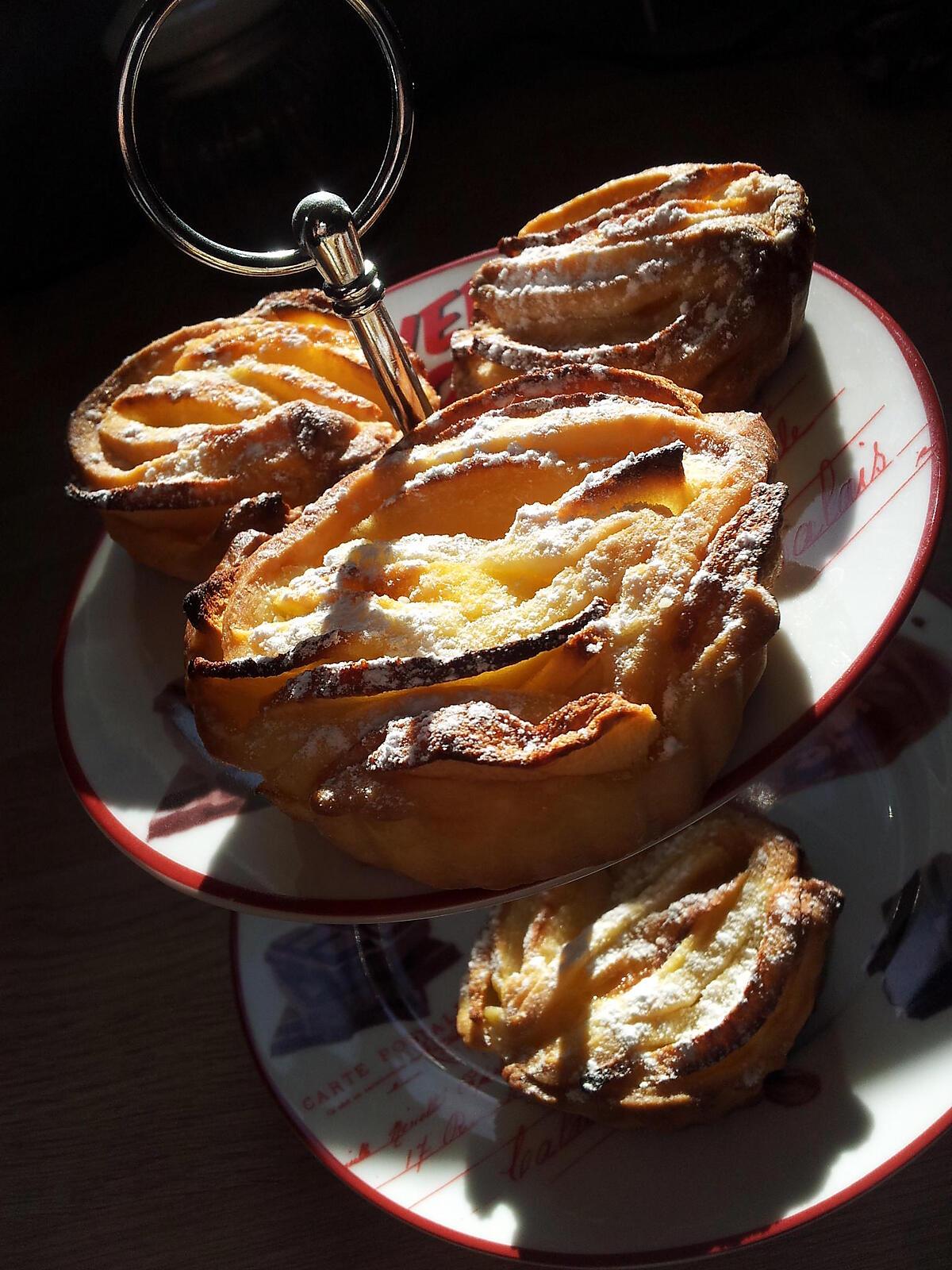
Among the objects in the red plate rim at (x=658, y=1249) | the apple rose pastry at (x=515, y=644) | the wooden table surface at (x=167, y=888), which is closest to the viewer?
the apple rose pastry at (x=515, y=644)

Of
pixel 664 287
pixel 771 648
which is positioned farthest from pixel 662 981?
pixel 664 287

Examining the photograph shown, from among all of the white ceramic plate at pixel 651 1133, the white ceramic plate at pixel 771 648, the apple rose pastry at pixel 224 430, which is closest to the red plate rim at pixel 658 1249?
the white ceramic plate at pixel 651 1133

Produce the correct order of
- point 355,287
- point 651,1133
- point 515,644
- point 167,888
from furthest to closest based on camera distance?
point 167,888 → point 651,1133 → point 355,287 → point 515,644

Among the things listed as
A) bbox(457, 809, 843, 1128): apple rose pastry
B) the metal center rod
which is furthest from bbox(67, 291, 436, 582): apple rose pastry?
bbox(457, 809, 843, 1128): apple rose pastry

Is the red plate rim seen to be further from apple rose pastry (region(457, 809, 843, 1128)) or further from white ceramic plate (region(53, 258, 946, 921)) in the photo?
white ceramic plate (region(53, 258, 946, 921))

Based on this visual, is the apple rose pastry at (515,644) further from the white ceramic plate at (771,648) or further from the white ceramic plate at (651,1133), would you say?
the white ceramic plate at (651,1133)

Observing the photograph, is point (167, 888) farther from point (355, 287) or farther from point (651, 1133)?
point (355, 287)

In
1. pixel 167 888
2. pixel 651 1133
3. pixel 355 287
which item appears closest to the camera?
pixel 355 287

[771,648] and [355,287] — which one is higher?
[355,287]
